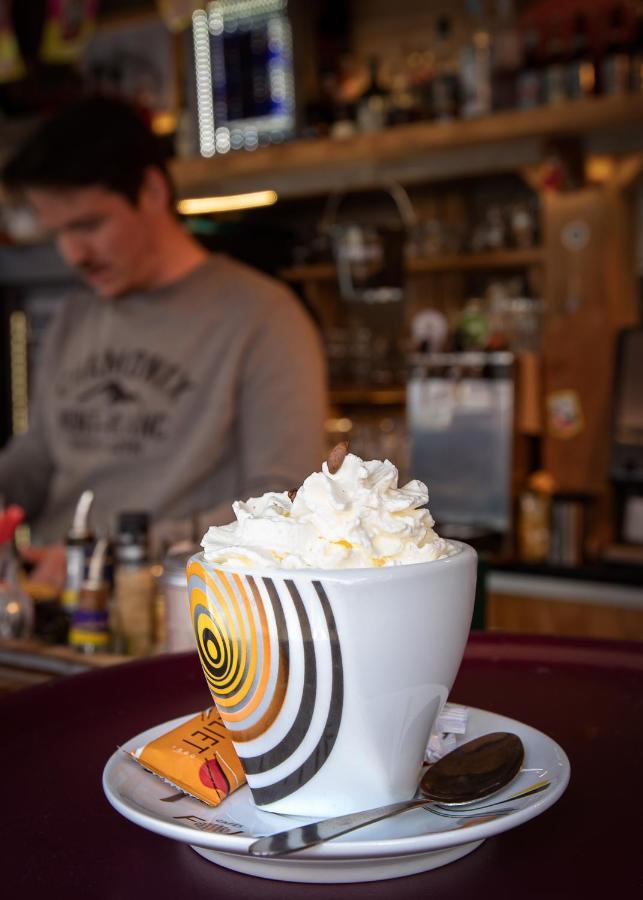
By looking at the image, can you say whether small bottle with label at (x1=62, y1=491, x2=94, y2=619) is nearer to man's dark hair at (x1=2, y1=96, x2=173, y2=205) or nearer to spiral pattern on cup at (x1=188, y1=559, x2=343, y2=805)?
man's dark hair at (x1=2, y1=96, x2=173, y2=205)

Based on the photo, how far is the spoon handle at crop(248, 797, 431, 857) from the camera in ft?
1.50

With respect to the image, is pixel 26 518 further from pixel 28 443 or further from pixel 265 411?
pixel 265 411

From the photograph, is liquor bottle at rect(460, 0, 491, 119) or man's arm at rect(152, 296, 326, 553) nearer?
man's arm at rect(152, 296, 326, 553)

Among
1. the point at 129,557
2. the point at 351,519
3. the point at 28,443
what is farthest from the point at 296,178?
the point at 351,519

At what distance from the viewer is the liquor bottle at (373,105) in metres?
4.00

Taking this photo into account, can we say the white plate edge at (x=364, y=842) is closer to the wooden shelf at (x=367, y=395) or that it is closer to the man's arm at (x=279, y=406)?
the man's arm at (x=279, y=406)

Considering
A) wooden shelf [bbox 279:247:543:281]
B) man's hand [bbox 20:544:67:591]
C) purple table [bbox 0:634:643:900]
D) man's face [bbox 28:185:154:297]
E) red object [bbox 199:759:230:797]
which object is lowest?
man's hand [bbox 20:544:67:591]

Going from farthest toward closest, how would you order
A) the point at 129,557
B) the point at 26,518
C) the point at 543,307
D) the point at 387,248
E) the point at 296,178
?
the point at 296,178 < the point at 543,307 < the point at 387,248 < the point at 26,518 < the point at 129,557

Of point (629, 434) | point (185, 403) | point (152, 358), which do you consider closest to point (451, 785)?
point (185, 403)

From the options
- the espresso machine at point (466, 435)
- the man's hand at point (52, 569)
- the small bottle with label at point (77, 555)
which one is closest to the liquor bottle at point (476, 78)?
the espresso machine at point (466, 435)

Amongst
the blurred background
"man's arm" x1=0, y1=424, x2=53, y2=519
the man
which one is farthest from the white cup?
the blurred background

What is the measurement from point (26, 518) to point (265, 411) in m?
0.75

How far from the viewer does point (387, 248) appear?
3379mm

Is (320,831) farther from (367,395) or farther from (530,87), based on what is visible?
(367,395)
